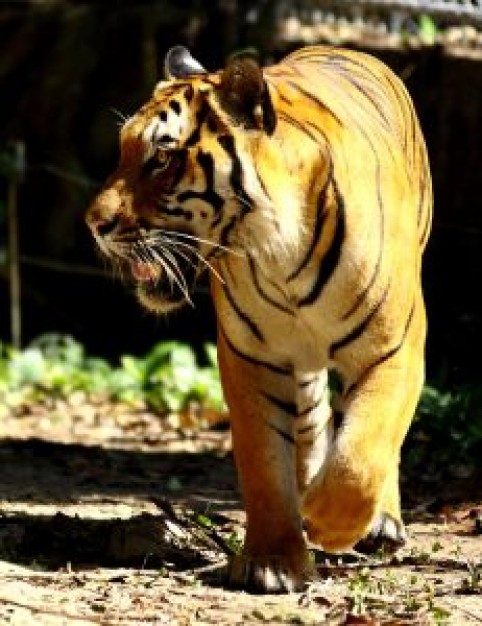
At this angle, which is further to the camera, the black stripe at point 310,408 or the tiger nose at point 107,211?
the black stripe at point 310,408

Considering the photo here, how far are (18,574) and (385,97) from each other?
6.54ft

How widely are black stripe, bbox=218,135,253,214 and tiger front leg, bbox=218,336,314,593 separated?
0.55m

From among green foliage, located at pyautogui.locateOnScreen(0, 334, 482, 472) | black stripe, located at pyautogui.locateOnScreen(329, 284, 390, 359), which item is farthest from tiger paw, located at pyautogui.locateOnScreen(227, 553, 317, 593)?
green foliage, located at pyautogui.locateOnScreen(0, 334, 482, 472)

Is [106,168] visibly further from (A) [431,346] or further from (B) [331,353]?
(B) [331,353]

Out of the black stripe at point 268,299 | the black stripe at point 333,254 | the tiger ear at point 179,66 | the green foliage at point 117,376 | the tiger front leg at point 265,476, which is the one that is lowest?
the green foliage at point 117,376

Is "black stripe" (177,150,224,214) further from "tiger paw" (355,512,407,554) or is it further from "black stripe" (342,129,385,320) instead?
"tiger paw" (355,512,407,554)

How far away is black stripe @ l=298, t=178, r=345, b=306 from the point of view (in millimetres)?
5355

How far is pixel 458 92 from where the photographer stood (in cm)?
988

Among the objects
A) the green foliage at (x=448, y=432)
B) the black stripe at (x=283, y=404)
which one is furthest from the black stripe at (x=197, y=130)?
the green foliage at (x=448, y=432)

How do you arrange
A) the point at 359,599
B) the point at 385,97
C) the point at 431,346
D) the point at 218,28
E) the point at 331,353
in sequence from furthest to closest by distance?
the point at 218,28
the point at 431,346
the point at 385,97
the point at 331,353
the point at 359,599

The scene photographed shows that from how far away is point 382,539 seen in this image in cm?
595

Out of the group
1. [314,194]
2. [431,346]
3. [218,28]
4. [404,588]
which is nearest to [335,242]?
[314,194]

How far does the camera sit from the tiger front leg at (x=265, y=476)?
5.34 m

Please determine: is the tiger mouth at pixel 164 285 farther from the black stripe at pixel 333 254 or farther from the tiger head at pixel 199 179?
the black stripe at pixel 333 254
